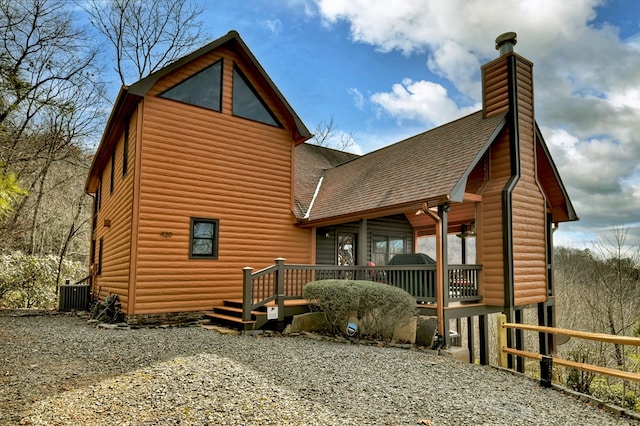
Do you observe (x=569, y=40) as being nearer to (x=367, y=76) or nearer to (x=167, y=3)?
(x=367, y=76)

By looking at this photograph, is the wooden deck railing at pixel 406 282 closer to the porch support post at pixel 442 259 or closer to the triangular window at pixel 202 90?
the porch support post at pixel 442 259

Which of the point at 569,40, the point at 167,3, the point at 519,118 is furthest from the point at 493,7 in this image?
the point at 167,3

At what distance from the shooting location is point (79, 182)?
22.0 metres

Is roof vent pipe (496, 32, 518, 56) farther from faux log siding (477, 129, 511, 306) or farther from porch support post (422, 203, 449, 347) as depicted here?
porch support post (422, 203, 449, 347)

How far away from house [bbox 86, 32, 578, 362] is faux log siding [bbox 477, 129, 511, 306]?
0.09ft

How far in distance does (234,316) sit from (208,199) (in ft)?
10.1

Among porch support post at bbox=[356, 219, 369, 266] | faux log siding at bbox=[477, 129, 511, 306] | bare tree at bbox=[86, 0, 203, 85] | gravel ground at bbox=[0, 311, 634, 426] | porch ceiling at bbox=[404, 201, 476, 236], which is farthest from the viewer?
bare tree at bbox=[86, 0, 203, 85]

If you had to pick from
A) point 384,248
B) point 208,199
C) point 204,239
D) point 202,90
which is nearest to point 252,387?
point 204,239

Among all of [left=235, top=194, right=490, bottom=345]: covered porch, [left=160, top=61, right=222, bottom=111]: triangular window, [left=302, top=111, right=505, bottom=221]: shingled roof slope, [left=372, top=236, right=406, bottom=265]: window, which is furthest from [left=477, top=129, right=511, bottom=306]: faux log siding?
[left=160, top=61, right=222, bottom=111]: triangular window

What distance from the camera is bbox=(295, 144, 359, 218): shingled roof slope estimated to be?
42.9 ft

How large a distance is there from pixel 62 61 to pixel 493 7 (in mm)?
14842

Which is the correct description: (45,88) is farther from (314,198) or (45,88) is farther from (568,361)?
(568,361)

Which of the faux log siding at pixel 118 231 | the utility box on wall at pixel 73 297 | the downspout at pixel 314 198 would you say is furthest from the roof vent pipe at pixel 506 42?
the utility box on wall at pixel 73 297

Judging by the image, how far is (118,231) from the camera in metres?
11.1
